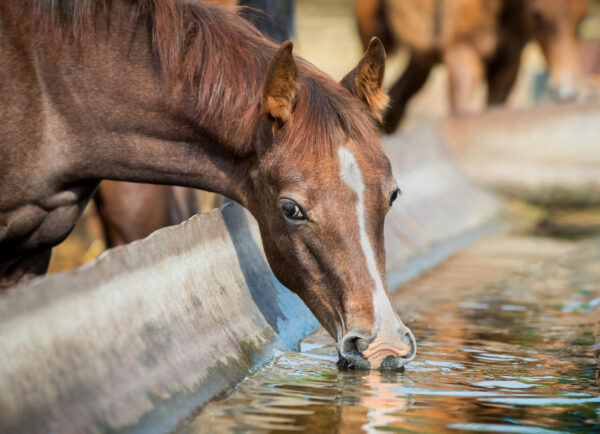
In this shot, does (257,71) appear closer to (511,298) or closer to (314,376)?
(314,376)

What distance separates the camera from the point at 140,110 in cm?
400

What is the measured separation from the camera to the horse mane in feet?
12.6

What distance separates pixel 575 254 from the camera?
6.74m

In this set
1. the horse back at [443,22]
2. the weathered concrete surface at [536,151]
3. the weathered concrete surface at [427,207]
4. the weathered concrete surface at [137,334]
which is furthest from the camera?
the horse back at [443,22]

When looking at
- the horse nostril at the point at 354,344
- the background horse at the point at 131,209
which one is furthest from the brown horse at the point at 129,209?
the horse nostril at the point at 354,344

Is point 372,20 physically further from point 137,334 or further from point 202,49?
point 137,334

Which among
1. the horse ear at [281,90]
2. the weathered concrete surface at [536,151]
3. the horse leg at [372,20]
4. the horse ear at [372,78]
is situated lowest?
the horse ear at [281,90]

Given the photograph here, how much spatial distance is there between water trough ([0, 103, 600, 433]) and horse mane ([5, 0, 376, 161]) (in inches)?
16.4

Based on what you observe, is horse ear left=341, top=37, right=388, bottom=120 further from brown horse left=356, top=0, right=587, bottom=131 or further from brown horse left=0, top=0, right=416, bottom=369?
brown horse left=356, top=0, right=587, bottom=131

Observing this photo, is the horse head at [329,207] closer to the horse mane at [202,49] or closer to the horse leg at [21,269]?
the horse mane at [202,49]

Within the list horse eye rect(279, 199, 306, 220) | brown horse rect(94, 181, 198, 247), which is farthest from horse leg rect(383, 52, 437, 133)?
horse eye rect(279, 199, 306, 220)

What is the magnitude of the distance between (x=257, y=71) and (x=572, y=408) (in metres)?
1.65

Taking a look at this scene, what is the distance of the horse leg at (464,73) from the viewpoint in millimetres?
12195

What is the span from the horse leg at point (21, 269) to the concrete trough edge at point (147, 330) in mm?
852
